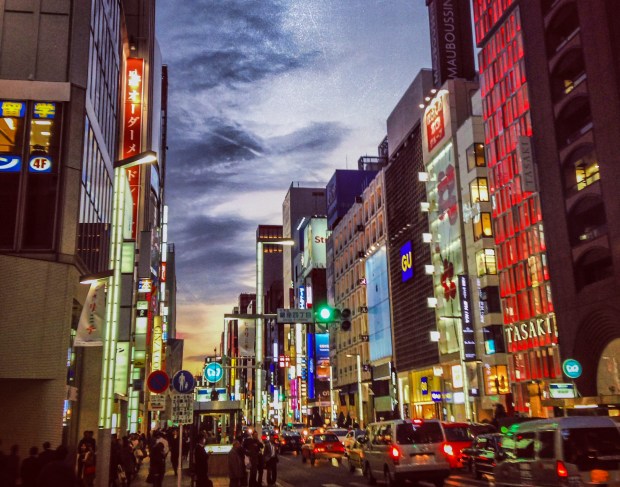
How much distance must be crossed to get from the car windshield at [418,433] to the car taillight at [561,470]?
9.11 metres

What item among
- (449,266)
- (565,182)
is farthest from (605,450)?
(449,266)

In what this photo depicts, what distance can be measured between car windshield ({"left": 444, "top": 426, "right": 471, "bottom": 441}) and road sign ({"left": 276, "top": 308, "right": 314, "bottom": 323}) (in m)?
7.69

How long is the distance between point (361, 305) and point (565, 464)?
2997 inches

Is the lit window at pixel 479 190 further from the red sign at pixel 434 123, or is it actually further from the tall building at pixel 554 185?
the red sign at pixel 434 123

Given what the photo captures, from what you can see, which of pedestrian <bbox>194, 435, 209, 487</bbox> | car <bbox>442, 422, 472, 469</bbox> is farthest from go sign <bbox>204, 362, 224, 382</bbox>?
car <bbox>442, 422, 472, 469</bbox>

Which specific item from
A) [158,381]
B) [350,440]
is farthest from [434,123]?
[158,381]

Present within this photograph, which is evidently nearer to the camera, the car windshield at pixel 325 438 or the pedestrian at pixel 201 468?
the pedestrian at pixel 201 468

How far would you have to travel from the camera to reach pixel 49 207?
82.5 feet

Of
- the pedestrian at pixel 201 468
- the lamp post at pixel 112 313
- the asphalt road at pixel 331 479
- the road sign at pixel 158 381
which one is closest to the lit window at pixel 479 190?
the asphalt road at pixel 331 479

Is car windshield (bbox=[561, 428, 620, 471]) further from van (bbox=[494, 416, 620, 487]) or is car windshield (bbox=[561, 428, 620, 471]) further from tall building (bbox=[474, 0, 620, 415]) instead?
tall building (bbox=[474, 0, 620, 415])

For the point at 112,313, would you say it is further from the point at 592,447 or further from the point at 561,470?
the point at 592,447

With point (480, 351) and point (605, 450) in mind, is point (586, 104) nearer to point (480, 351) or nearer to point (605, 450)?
point (480, 351)

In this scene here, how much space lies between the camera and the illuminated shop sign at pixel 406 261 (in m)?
69.7

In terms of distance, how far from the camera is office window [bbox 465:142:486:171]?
5784cm
